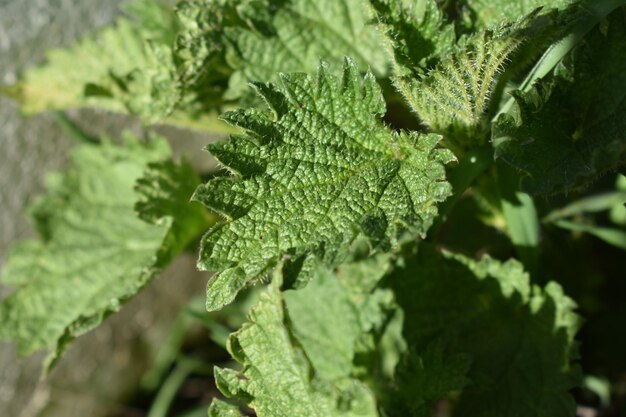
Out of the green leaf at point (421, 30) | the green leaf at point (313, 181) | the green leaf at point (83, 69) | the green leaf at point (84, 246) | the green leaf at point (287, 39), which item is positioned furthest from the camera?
the green leaf at point (83, 69)

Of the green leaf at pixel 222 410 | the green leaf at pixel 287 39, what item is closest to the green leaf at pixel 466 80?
the green leaf at pixel 287 39

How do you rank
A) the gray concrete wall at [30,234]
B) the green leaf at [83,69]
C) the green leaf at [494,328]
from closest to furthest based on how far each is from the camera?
1. the green leaf at [494,328]
2. the green leaf at [83,69]
3. the gray concrete wall at [30,234]

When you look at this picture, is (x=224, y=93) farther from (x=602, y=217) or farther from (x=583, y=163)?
(x=602, y=217)

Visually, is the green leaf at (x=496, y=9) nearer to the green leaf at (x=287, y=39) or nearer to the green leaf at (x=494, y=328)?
the green leaf at (x=287, y=39)

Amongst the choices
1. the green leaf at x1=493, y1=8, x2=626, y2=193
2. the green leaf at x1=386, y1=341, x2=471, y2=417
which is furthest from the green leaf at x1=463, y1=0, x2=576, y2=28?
the green leaf at x1=386, y1=341, x2=471, y2=417

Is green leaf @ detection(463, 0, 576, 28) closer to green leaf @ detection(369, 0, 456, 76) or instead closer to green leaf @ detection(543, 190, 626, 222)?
green leaf @ detection(369, 0, 456, 76)

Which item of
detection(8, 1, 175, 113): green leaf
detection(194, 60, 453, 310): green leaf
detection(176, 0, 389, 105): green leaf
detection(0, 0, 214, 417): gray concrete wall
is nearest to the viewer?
detection(194, 60, 453, 310): green leaf

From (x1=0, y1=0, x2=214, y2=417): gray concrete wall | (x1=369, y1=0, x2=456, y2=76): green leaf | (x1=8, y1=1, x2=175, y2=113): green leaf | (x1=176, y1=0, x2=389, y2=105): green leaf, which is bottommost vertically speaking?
(x1=0, y1=0, x2=214, y2=417): gray concrete wall

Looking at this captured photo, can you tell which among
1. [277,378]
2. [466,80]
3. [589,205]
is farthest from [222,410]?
[589,205]

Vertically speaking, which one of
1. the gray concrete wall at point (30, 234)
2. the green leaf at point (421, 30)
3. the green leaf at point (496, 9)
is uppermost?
the green leaf at point (496, 9)

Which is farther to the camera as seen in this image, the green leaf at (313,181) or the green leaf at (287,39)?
the green leaf at (287,39)
